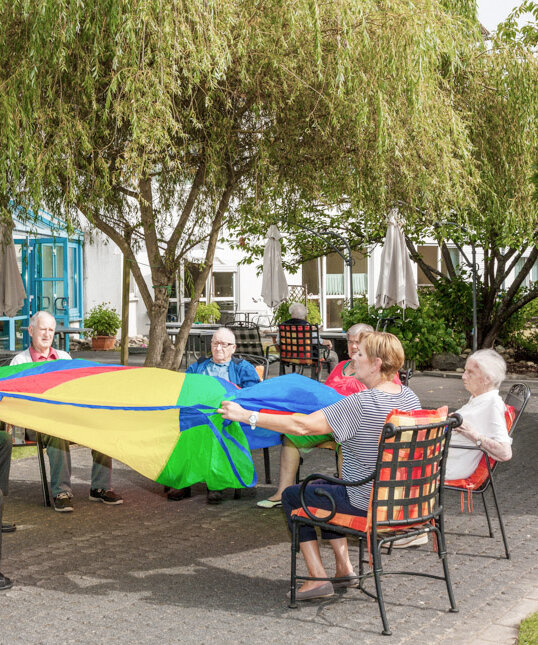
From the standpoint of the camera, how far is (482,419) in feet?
18.8

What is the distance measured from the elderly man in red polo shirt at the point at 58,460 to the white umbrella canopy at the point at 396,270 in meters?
8.66

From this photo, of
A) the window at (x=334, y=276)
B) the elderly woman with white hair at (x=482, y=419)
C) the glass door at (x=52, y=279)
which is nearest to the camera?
the elderly woman with white hair at (x=482, y=419)

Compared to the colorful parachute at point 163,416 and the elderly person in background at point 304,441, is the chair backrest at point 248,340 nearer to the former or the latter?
the elderly person in background at point 304,441

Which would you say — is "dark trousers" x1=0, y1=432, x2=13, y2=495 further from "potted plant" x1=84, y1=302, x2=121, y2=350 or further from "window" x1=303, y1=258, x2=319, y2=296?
"window" x1=303, y1=258, x2=319, y2=296

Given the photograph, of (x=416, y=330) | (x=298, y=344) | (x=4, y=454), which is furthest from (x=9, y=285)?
(x=416, y=330)

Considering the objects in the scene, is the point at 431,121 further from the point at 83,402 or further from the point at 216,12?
the point at 83,402

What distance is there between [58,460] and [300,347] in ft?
23.8

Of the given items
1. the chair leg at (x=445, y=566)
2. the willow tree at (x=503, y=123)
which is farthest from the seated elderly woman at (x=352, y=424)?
the willow tree at (x=503, y=123)

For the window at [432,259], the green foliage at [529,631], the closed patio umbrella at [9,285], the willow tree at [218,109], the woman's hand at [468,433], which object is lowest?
the green foliage at [529,631]

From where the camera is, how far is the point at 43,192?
33.9 feet

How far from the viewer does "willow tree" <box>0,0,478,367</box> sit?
888 centimetres

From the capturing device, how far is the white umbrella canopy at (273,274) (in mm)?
17109

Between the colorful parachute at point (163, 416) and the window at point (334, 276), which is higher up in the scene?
the window at point (334, 276)

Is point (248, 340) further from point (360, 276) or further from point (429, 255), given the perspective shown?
point (429, 255)
